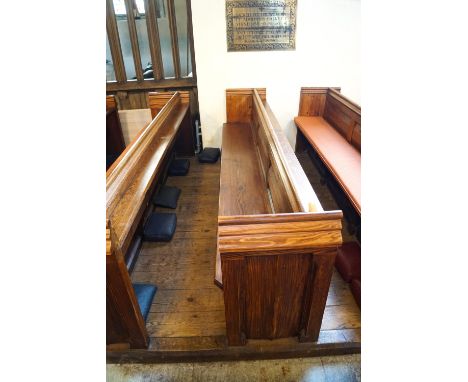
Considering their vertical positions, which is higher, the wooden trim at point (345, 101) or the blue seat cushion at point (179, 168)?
the wooden trim at point (345, 101)

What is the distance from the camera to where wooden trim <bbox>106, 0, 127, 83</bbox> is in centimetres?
351

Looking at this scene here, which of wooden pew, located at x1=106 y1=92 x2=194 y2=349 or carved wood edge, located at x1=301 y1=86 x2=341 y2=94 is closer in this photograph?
wooden pew, located at x1=106 y1=92 x2=194 y2=349

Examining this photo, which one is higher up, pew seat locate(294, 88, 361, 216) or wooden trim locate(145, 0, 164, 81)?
wooden trim locate(145, 0, 164, 81)

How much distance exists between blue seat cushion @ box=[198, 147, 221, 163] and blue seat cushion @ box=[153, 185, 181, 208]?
75 centimetres

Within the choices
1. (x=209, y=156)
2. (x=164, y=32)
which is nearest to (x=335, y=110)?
(x=209, y=156)

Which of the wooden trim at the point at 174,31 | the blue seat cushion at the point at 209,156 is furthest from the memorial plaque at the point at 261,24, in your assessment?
the blue seat cushion at the point at 209,156

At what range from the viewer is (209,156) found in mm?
3527

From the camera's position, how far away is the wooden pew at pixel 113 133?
12.6 ft

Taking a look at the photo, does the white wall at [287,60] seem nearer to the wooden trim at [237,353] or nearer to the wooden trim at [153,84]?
the wooden trim at [153,84]

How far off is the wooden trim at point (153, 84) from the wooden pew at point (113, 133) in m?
0.23

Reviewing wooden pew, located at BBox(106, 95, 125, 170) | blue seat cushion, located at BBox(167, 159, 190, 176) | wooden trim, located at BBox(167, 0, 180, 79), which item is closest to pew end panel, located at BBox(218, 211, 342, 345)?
blue seat cushion, located at BBox(167, 159, 190, 176)

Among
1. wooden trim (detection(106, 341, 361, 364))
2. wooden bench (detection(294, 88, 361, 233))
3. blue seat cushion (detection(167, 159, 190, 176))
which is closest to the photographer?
wooden trim (detection(106, 341, 361, 364))

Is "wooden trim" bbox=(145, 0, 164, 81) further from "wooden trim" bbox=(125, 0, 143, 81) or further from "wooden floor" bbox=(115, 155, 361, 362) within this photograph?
"wooden floor" bbox=(115, 155, 361, 362)
